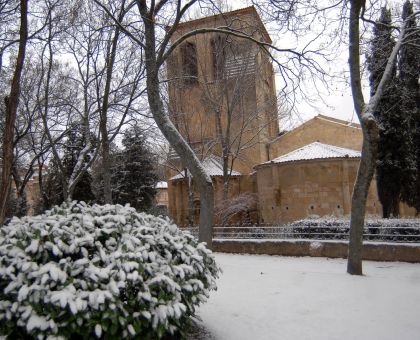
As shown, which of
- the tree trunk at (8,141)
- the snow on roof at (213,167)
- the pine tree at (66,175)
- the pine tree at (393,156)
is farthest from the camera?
the pine tree at (66,175)

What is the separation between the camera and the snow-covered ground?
5141mm

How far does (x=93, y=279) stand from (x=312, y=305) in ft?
12.8

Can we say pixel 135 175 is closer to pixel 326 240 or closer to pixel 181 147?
pixel 326 240

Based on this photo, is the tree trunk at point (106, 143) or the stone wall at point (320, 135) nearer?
the tree trunk at point (106, 143)

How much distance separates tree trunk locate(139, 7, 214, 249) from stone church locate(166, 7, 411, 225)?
11.8 meters

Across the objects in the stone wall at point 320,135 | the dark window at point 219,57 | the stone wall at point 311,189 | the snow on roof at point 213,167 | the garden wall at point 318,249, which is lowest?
the garden wall at point 318,249

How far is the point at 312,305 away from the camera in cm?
635

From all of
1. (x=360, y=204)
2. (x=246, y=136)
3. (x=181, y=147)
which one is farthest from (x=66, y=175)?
(x=360, y=204)

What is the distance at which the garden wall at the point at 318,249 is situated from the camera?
1156 cm

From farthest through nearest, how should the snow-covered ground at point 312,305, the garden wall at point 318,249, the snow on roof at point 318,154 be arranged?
1. the snow on roof at point 318,154
2. the garden wall at point 318,249
3. the snow-covered ground at point 312,305

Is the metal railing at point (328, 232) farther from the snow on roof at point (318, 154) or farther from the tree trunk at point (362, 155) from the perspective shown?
the snow on roof at point (318, 154)

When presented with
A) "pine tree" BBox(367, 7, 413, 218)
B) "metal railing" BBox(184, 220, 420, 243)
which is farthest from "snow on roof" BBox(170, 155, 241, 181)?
"pine tree" BBox(367, 7, 413, 218)

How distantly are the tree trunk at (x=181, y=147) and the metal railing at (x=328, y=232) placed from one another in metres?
6.65

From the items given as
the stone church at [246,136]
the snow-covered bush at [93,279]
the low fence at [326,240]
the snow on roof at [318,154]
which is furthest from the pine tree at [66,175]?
the snow-covered bush at [93,279]
